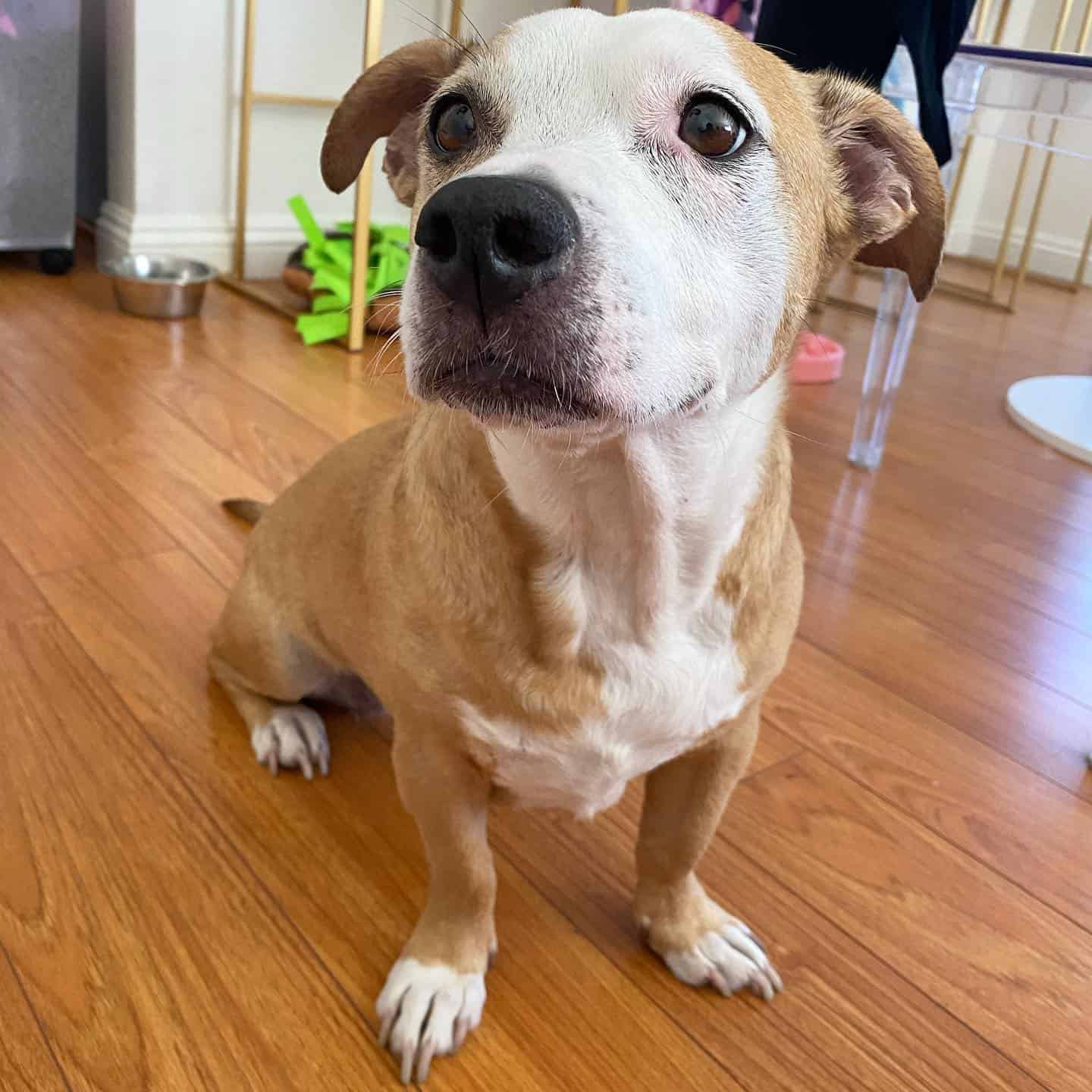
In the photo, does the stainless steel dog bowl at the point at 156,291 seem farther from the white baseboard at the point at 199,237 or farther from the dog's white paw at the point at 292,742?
the dog's white paw at the point at 292,742

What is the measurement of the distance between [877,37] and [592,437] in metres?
1.46

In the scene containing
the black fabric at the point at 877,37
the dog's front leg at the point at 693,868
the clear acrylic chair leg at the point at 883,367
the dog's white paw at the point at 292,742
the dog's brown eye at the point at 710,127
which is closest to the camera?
the dog's brown eye at the point at 710,127

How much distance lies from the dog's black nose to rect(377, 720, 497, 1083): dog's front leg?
1.51ft

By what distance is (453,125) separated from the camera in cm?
86

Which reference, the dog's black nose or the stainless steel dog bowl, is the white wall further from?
the dog's black nose

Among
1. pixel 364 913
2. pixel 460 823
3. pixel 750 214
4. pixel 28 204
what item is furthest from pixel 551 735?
pixel 28 204

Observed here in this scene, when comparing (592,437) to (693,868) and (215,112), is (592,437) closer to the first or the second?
(693,868)

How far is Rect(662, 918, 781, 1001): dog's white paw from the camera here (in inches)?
41.6

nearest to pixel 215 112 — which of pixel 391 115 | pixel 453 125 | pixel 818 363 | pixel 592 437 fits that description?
pixel 818 363

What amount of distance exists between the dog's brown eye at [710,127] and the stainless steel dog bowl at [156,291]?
2520 millimetres

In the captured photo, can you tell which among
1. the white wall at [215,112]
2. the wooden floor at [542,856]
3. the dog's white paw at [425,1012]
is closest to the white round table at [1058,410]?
the wooden floor at [542,856]

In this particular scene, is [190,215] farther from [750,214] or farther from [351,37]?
[750,214]

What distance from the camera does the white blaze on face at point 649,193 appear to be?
689 millimetres

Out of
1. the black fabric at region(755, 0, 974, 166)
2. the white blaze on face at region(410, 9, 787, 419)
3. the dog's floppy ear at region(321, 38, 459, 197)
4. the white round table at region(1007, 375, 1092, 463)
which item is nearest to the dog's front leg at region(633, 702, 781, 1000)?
the white blaze on face at region(410, 9, 787, 419)
